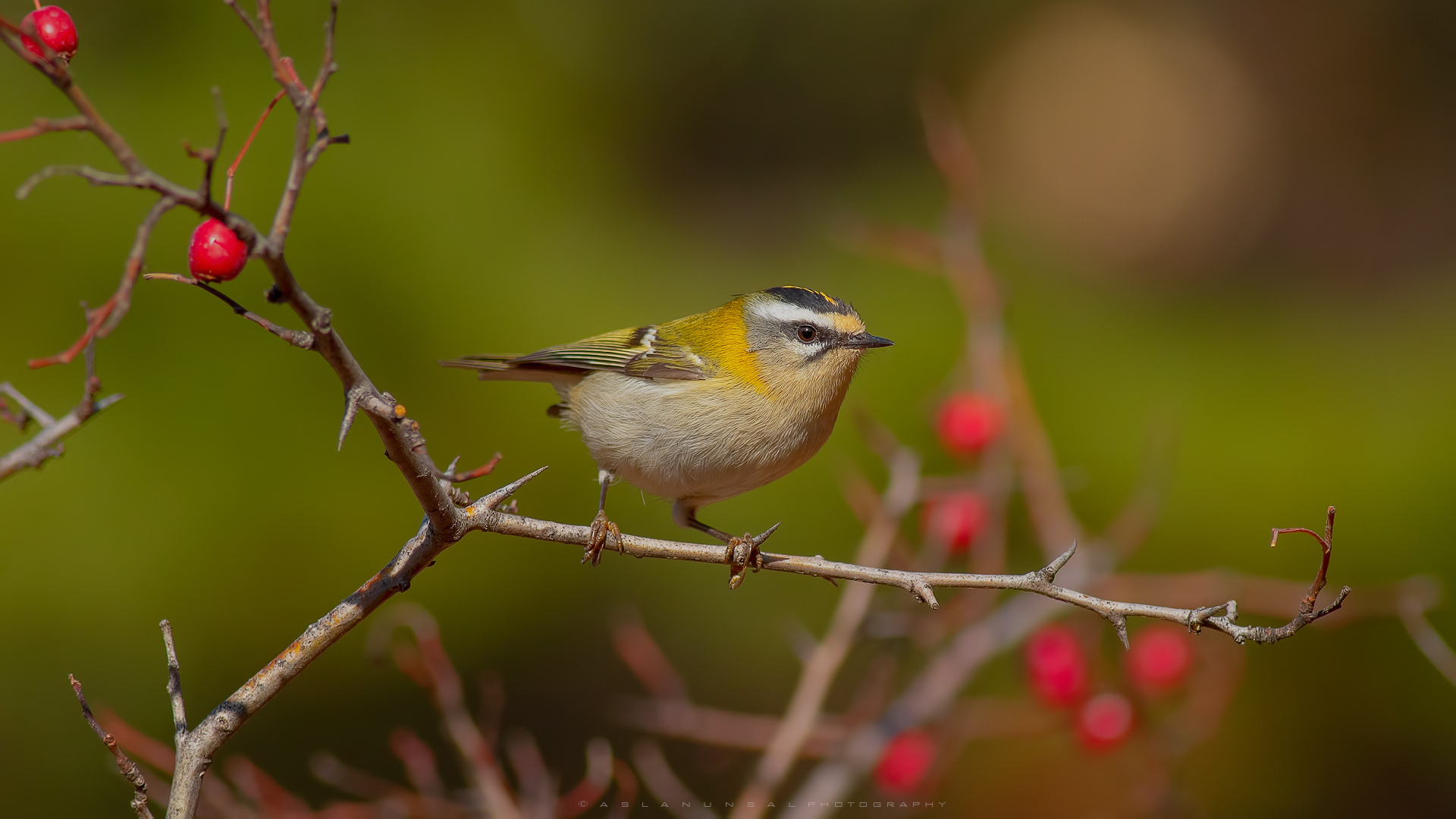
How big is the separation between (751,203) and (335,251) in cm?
369

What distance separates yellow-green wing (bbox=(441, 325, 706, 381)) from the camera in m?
1.84

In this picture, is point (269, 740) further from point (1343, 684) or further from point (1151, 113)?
point (1151, 113)

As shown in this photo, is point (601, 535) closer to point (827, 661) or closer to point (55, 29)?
point (827, 661)

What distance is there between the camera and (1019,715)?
222 cm

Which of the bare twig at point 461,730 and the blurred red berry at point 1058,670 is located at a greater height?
the blurred red berry at point 1058,670

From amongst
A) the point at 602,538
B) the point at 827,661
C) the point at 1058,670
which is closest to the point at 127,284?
the point at 602,538

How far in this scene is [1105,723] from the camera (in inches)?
73.1

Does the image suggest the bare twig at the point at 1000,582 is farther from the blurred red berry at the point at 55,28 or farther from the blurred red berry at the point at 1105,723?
the blurred red berry at the point at 1105,723

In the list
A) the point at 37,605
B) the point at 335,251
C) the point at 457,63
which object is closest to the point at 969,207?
the point at 335,251

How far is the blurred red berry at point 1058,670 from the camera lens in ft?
6.04

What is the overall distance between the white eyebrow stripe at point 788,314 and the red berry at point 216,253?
1213mm

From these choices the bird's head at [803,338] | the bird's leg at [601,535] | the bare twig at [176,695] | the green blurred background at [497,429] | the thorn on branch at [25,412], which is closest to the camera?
the thorn on branch at [25,412]

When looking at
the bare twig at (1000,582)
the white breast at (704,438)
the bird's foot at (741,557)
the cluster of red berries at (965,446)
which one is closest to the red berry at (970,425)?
the cluster of red berries at (965,446)

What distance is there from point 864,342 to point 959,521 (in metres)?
0.39
